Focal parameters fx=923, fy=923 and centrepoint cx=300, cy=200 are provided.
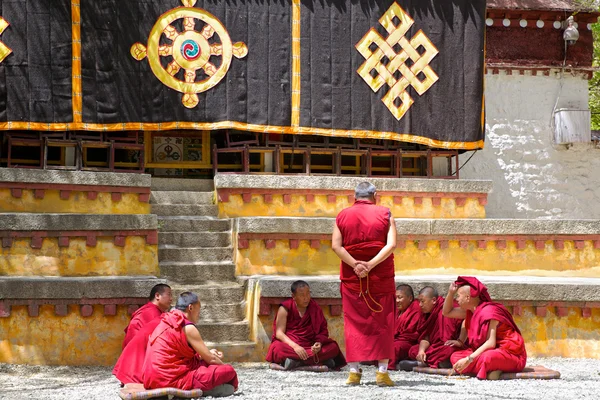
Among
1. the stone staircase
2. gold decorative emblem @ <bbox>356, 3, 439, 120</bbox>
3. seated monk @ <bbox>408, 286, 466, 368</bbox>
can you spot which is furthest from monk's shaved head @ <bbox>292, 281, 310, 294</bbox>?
gold decorative emblem @ <bbox>356, 3, 439, 120</bbox>

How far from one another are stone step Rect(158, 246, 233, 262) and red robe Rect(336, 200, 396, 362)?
3.09 meters

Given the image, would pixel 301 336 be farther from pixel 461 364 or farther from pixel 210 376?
pixel 210 376

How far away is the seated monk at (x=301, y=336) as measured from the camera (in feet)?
24.7

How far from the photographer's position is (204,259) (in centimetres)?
955

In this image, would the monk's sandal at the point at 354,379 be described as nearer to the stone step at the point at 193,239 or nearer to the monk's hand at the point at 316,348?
the monk's hand at the point at 316,348

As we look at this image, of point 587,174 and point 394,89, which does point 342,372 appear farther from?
point 587,174

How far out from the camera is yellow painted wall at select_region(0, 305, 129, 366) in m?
7.75

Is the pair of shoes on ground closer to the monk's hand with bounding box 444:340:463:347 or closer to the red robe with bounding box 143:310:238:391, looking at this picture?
the red robe with bounding box 143:310:238:391

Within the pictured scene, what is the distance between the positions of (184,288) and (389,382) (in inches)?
114

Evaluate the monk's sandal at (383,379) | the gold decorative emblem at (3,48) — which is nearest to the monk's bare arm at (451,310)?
the monk's sandal at (383,379)

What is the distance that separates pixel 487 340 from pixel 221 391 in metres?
2.13

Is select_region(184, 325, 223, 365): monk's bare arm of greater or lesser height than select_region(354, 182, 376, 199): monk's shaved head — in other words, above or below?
below

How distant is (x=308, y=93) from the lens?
472 inches

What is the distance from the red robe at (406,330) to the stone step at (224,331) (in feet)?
4.62
